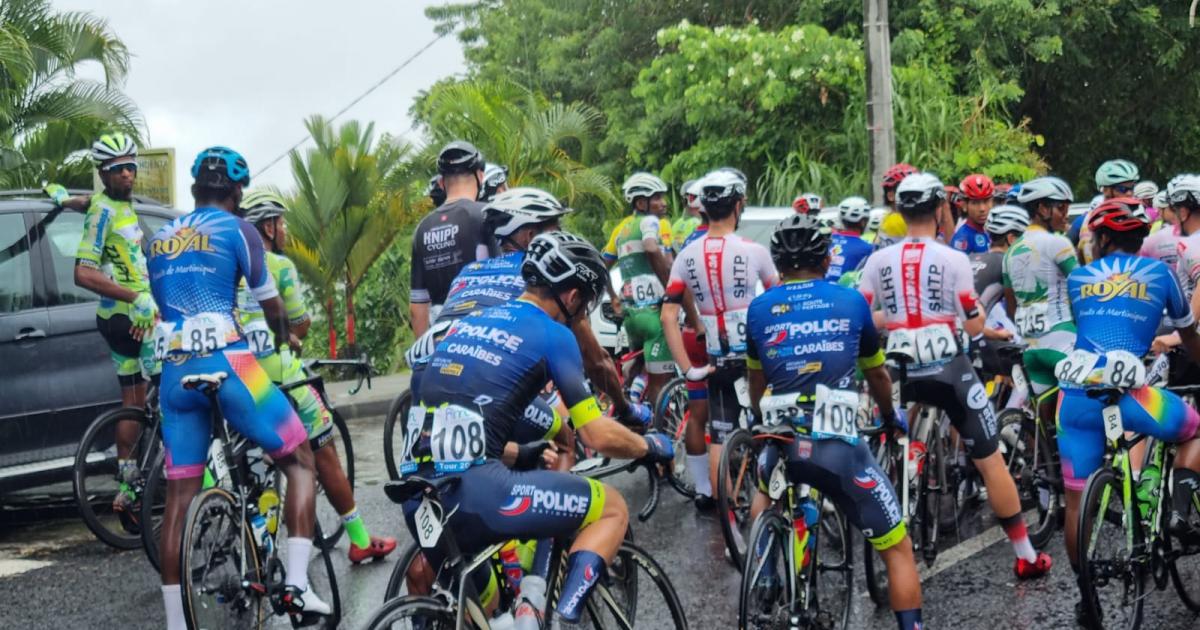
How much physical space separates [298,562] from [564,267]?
202 cm

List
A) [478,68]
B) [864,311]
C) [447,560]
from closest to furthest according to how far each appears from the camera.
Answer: [447,560], [864,311], [478,68]

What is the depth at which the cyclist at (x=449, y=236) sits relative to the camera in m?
8.20

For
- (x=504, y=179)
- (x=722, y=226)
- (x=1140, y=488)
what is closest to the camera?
(x=1140, y=488)

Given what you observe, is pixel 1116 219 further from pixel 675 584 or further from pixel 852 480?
pixel 675 584

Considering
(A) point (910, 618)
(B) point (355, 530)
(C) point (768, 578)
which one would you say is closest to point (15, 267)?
(B) point (355, 530)

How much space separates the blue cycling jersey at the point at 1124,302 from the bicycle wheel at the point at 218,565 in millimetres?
3789

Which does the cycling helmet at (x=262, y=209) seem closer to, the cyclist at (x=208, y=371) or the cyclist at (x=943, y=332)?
the cyclist at (x=208, y=371)

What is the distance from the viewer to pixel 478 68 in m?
35.2

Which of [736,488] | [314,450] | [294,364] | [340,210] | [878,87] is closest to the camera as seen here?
[314,450]

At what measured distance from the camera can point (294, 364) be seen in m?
7.64

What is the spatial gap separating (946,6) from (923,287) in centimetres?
1463

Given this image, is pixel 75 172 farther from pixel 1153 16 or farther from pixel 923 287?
pixel 1153 16

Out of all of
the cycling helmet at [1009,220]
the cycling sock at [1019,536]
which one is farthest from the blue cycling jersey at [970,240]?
the cycling sock at [1019,536]

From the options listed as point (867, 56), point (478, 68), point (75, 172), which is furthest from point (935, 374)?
point (478, 68)
